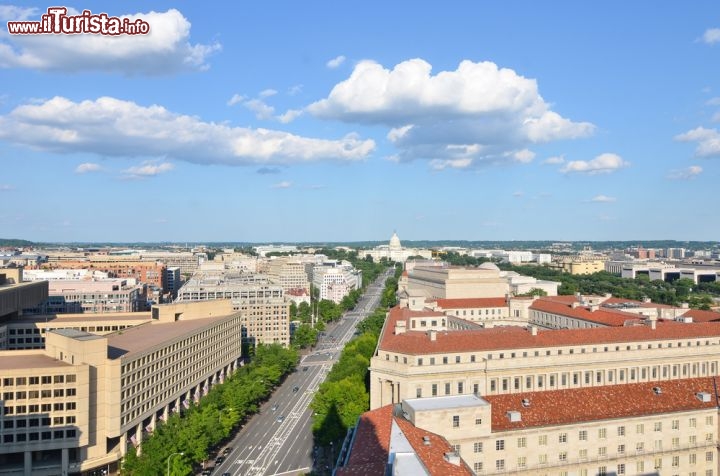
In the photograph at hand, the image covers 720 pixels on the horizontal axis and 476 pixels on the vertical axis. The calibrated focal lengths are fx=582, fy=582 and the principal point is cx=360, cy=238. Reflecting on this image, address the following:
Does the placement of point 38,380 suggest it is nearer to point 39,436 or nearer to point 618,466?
point 39,436

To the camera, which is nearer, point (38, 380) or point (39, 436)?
point (38, 380)

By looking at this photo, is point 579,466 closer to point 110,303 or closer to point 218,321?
point 218,321

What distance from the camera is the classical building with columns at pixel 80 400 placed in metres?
79.6

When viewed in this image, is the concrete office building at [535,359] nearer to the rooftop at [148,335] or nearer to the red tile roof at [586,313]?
the red tile roof at [586,313]

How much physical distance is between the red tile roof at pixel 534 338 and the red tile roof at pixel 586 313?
12531 millimetres

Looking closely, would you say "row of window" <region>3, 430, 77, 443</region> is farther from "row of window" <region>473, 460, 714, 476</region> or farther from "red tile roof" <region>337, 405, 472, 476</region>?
"row of window" <region>473, 460, 714, 476</region>

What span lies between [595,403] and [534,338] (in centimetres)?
2239

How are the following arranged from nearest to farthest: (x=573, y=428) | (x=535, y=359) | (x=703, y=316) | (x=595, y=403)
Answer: (x=573, y=428) < (x=595, y=403) < (x=535, y=359) < (x=703, y=316)

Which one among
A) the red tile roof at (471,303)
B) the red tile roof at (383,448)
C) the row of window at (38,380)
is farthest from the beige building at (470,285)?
the red tile roof at (383,448)

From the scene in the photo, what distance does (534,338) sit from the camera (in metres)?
92.4

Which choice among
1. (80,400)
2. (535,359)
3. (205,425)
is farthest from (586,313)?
(80,400)

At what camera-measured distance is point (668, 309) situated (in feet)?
431

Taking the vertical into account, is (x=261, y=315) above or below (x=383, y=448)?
below

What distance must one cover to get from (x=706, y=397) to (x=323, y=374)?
88.4 m
